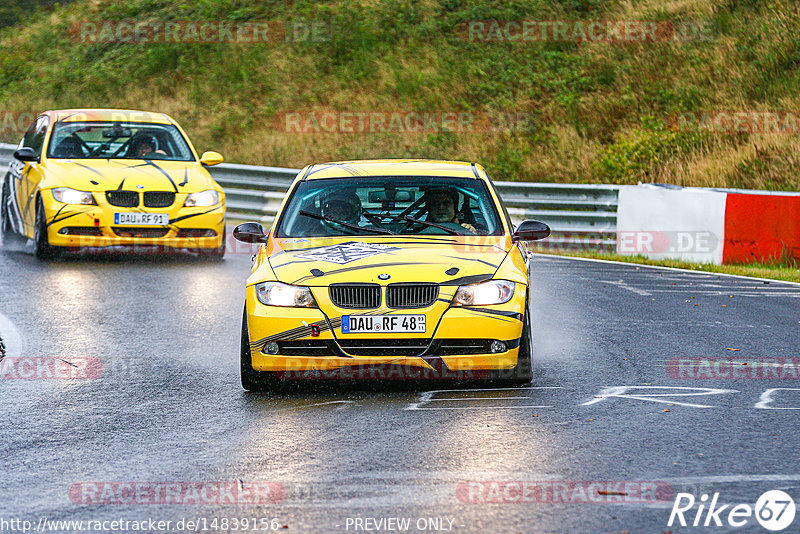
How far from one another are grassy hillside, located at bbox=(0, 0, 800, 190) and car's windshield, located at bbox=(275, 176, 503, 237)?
1569cm

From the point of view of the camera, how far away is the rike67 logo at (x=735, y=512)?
4.83 meters

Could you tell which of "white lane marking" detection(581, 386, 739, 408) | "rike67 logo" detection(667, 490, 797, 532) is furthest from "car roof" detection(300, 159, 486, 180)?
"rike67 logo" detection(667, 490, 797, 532)

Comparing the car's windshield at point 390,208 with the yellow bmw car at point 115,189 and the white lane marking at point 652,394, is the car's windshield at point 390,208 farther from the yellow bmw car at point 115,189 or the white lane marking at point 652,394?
the yellow bmw car at point 115,189

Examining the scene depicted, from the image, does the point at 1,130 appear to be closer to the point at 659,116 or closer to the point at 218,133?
the point at 218,133

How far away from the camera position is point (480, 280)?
7562 millimetres

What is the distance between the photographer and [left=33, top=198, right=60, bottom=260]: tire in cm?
1464

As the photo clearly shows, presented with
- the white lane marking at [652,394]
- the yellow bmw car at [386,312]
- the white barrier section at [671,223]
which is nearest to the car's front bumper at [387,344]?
the yellow bmw car at [386,312]

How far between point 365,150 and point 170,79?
8.95 metres

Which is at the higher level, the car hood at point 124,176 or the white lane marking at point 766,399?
the car hood at point 124,176

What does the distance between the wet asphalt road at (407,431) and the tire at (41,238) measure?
3577mm

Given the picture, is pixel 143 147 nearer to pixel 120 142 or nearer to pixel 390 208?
pixel 120 142

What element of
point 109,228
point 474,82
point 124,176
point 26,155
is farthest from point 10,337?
point 474,82

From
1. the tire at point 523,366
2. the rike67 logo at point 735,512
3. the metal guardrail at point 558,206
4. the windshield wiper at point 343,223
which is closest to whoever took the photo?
the rike67 logo at point 735,512

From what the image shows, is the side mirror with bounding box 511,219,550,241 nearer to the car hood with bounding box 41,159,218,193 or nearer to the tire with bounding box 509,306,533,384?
the tire with bounding box 509,306,533,384
